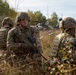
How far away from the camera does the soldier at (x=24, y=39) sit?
7062 millimetres

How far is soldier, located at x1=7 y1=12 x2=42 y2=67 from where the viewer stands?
7.06 metres

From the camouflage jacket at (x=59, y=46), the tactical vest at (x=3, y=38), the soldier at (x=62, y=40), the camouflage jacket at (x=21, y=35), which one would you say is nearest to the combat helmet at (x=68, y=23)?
the soldier at (x=62, y=40)

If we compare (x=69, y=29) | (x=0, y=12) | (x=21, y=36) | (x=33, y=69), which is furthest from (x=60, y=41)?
(x=0, y=12)

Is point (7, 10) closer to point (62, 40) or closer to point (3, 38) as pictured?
point (3, 38)

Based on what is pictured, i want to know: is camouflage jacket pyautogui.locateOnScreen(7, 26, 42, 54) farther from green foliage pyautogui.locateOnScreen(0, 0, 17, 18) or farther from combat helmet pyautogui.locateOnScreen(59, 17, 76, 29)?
green foliage pyautogui.locateOnScreen(0, 0, 17, 18)

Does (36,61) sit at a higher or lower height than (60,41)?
lower

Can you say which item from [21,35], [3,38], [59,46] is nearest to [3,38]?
[3,38]

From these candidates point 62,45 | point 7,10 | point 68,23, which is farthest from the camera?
point 7,10

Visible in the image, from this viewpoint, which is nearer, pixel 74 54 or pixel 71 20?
pixel 74 54

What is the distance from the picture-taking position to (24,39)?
7.06m

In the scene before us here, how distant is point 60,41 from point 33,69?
1007 millimetres

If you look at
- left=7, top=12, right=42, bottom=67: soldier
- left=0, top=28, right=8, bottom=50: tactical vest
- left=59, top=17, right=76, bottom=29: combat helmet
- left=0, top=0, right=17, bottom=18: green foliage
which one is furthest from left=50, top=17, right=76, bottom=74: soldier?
left=0, top=0, right=17, bottom=18: green foliage

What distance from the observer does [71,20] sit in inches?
233

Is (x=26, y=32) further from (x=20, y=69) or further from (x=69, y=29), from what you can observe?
(x=69, y=29)
